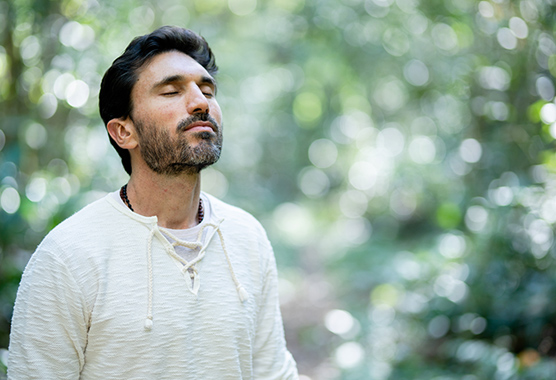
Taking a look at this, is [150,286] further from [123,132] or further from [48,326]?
[123,132]

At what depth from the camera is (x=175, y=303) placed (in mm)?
1485

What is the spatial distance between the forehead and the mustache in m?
0.14

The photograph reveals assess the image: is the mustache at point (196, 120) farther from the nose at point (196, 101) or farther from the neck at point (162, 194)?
the neck at point (162, 194)

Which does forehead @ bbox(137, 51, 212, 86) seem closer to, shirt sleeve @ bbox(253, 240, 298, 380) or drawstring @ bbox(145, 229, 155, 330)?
drawstring @ bbox(145, 229, 155, 330)

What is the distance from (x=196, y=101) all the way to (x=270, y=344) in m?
0.89

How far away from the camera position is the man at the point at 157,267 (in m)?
1.39

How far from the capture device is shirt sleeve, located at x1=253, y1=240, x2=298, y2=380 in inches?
67.1

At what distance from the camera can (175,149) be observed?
1.56 meters

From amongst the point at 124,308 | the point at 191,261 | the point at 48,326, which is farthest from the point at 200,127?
the point at 48,326

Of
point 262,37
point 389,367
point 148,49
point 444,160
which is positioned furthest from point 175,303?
point 262,37

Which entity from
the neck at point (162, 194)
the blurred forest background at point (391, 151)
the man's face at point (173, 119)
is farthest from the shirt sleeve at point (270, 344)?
the blurred forest background at point (391, 151)

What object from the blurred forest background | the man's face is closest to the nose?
the man's face

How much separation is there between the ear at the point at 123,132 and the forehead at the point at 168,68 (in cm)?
15

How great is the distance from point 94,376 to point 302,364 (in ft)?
11.1
